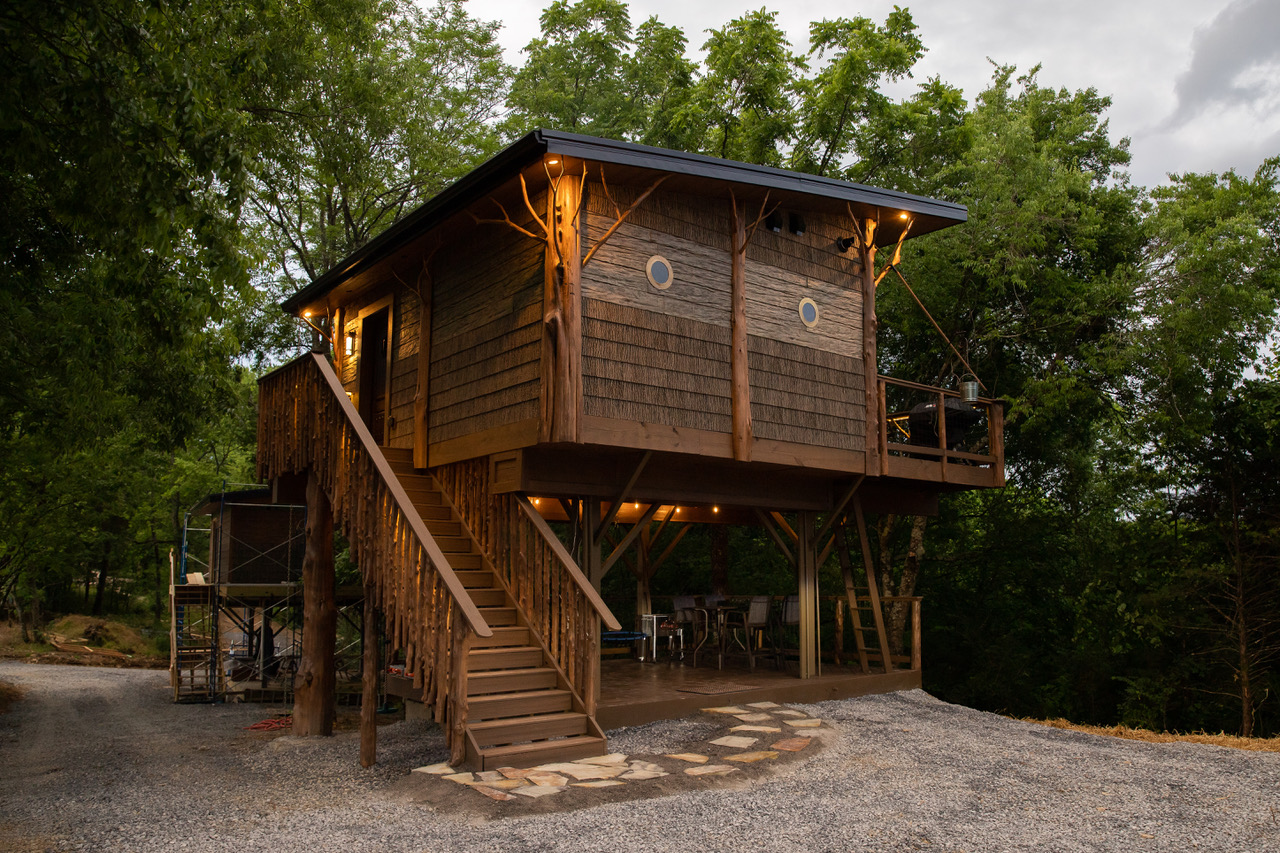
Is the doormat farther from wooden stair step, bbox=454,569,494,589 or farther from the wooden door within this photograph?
the wooden door

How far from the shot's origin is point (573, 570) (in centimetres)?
739

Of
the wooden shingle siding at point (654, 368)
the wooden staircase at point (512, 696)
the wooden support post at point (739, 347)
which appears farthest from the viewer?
the wooden support post at point (739, 347)

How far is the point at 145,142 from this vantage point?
18.3 feet

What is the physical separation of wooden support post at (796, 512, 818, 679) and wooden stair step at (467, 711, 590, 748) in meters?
4.02

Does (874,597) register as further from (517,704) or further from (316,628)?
(316,628)

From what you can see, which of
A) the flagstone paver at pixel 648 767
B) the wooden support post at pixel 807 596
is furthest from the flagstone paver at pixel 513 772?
the wooden support post at pixel 807 596

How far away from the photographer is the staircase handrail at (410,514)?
6.30m

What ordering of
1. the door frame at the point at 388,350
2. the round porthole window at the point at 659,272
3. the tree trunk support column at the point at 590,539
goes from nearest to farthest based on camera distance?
the round porthole window at the point at 659,272
the tree trunk support column at the point at 590,539
the door frame at the point at 388,350

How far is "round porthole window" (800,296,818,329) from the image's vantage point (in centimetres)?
996

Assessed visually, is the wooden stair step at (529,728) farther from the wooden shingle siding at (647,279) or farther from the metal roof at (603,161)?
the metal roof at (603,161)

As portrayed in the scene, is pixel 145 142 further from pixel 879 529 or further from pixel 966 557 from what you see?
pixel 966 557

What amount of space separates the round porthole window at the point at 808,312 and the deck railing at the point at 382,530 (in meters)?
4.78

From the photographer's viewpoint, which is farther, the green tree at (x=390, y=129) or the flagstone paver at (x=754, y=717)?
the green tree at (x=390, y=129)

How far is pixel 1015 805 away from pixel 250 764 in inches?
243
